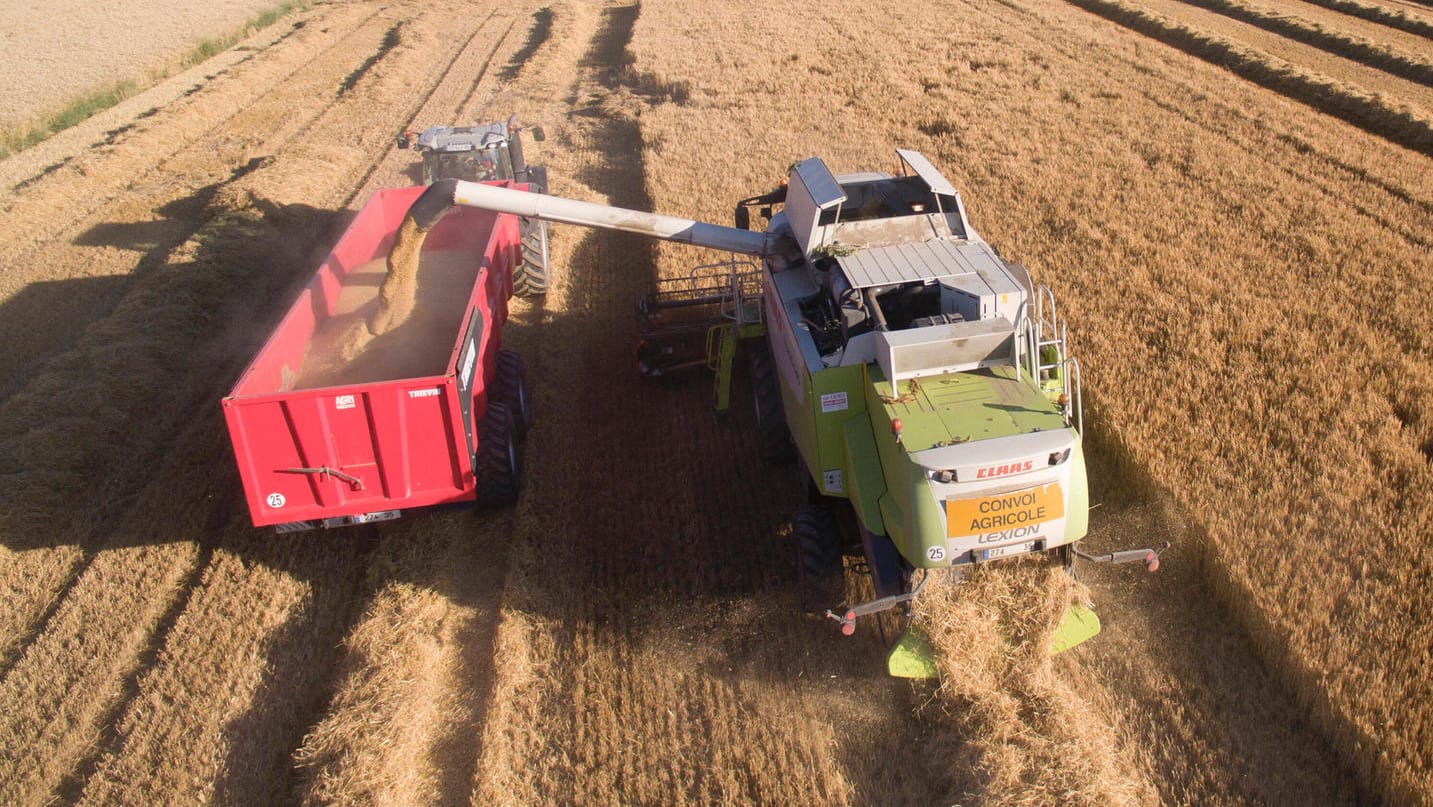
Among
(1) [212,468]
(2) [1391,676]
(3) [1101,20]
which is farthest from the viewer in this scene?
(3) [1101,20]

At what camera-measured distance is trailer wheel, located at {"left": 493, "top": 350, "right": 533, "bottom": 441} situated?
8477mm

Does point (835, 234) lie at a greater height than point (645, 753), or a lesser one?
greater

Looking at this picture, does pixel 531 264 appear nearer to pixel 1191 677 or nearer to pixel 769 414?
pixel 769 414

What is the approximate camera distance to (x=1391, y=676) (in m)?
5.62

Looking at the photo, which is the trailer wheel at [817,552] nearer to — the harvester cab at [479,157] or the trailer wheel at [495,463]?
the trailer wheel at [495,463]

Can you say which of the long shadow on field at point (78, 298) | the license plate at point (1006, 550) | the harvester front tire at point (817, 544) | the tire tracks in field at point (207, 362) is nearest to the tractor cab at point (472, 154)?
the tire tracks in field at point (207, 362)

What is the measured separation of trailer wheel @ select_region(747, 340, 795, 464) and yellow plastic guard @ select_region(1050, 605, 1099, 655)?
8.71 ft

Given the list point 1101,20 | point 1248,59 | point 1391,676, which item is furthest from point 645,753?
point 1101,20

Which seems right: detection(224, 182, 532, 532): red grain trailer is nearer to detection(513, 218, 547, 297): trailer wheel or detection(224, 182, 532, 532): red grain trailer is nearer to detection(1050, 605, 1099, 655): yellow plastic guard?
detection(513, 218, 547, 297): trailer wheel

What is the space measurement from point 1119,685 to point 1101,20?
898 inches

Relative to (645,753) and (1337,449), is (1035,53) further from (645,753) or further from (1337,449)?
(645,753)

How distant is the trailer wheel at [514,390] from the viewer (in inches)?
334

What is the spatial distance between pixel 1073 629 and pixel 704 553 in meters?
2.77

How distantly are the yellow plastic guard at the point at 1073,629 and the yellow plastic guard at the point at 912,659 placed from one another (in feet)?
2.52
